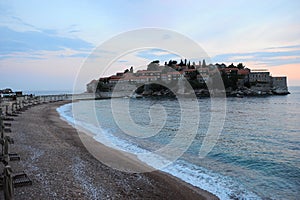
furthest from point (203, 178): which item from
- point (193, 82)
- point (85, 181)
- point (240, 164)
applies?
point (193, 82)

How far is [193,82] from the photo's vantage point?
11938 cm

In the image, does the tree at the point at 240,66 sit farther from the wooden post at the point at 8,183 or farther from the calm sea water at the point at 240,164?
the wooden post at the point at 8,183

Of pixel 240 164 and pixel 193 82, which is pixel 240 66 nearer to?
pixel 193 82

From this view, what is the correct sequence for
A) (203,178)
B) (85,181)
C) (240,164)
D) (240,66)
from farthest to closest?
(240,66) → (240,164) → (203,178) → (85,181)

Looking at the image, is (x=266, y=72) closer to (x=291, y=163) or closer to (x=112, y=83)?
(x=112, y=83)

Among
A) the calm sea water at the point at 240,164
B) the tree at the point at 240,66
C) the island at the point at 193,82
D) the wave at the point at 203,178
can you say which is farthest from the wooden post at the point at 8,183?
the tree at the point at 240,66

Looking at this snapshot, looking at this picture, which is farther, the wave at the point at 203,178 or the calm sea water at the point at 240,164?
the calm sea water at the point at 240,164

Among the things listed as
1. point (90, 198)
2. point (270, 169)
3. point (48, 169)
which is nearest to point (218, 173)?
point (270, 169)

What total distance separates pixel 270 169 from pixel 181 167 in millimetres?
4261

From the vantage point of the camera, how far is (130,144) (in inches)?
666

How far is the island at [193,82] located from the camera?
113 m

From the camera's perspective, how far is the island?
11288cm

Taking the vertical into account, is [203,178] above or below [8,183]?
below

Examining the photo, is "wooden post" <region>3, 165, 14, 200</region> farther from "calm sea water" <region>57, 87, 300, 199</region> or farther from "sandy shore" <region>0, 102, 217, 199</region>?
"calm sea water" <region>57, 87, 300, 199</region>
